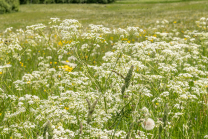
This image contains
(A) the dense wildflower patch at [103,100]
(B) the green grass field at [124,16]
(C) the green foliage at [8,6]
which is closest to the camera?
Result: (A) the dense wildflower patch at [103,100]

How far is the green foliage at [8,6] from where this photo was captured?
40.9 meters

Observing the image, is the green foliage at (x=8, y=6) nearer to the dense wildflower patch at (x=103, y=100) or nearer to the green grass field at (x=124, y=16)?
the green grass field at (x=124, y=16)

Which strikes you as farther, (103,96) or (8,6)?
(8,6)

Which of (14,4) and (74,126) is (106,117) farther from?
→ (14,4)

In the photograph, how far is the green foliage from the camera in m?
40.9

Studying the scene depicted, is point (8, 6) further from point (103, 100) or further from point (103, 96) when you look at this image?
point (103, 96)

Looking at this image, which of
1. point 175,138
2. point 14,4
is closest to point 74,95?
point 175,138

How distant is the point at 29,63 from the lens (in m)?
7.11

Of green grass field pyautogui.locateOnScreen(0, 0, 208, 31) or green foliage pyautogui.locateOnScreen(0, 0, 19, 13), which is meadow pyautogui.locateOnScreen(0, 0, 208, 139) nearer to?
green grass field pyautogui.locateOnScreen(0, 0, 208, 31)

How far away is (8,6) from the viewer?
137 feet

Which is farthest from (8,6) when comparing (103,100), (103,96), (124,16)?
(103,96)

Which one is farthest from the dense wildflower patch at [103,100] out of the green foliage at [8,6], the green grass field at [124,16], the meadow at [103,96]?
the green foliage at [8,6]

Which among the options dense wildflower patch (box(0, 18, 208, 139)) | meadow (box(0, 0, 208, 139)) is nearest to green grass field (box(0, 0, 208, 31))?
meadow (box(0, 0, 208, 139))

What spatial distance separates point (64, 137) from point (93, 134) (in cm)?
32
